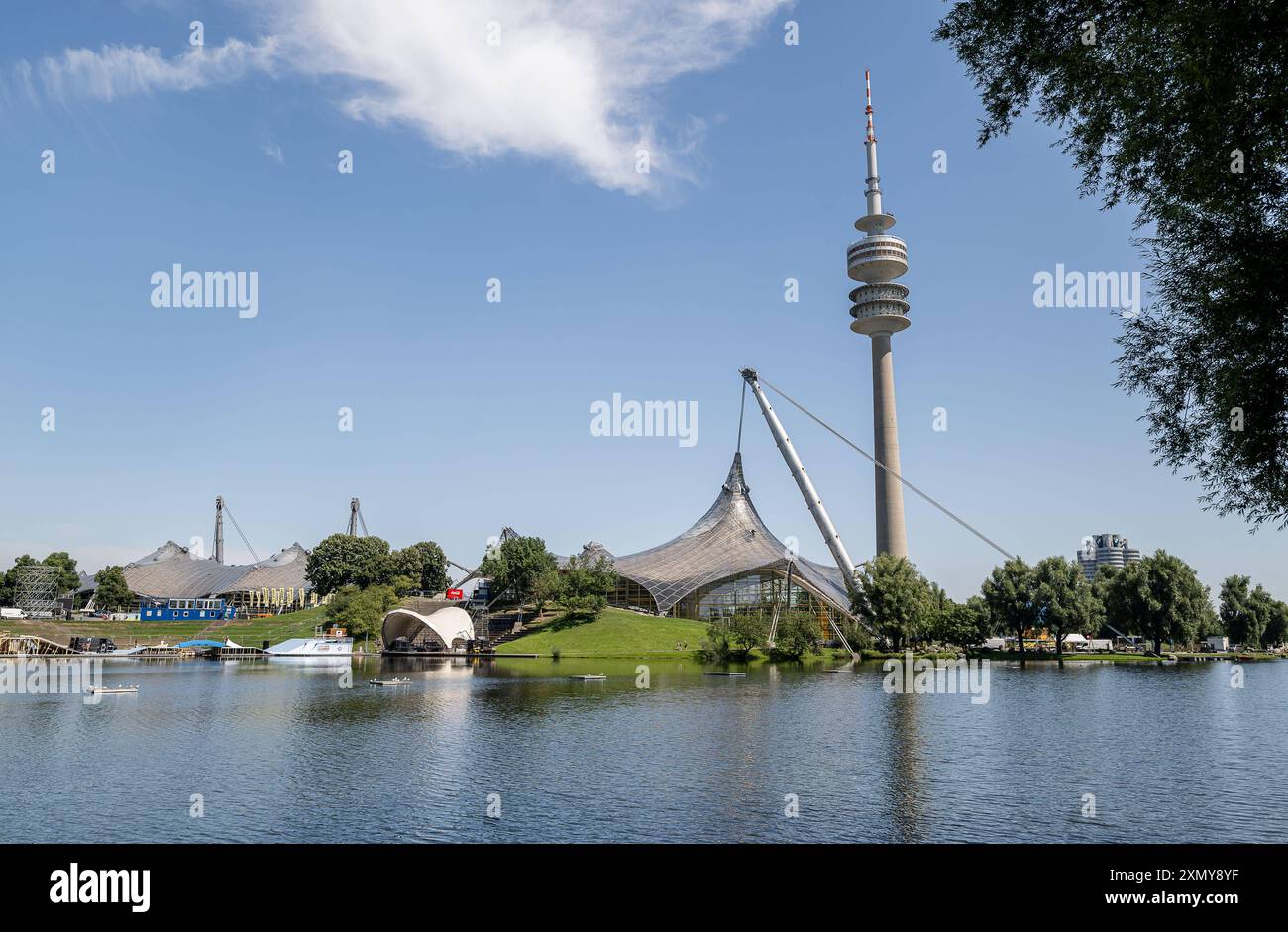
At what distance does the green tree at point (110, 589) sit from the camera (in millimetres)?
142000

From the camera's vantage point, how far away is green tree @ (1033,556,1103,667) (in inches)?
3469

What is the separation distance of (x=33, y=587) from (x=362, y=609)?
2260 inches

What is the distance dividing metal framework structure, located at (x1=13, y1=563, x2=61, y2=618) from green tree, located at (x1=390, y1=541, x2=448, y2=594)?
50.4 m

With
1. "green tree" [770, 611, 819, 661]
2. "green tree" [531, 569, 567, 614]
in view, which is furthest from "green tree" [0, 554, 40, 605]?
"green tree" [770, 611, 819, 661]

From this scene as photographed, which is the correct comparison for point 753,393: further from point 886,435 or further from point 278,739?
point 278,739

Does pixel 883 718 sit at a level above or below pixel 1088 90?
below

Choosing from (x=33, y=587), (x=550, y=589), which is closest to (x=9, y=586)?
(x=33, y=587)

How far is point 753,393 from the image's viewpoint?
114 metres

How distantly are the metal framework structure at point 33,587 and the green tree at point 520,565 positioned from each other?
225 ft

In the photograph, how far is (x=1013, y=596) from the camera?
8962 centimetres

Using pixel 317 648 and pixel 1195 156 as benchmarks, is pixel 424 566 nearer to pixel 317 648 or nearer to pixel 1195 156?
pixel 317 648
